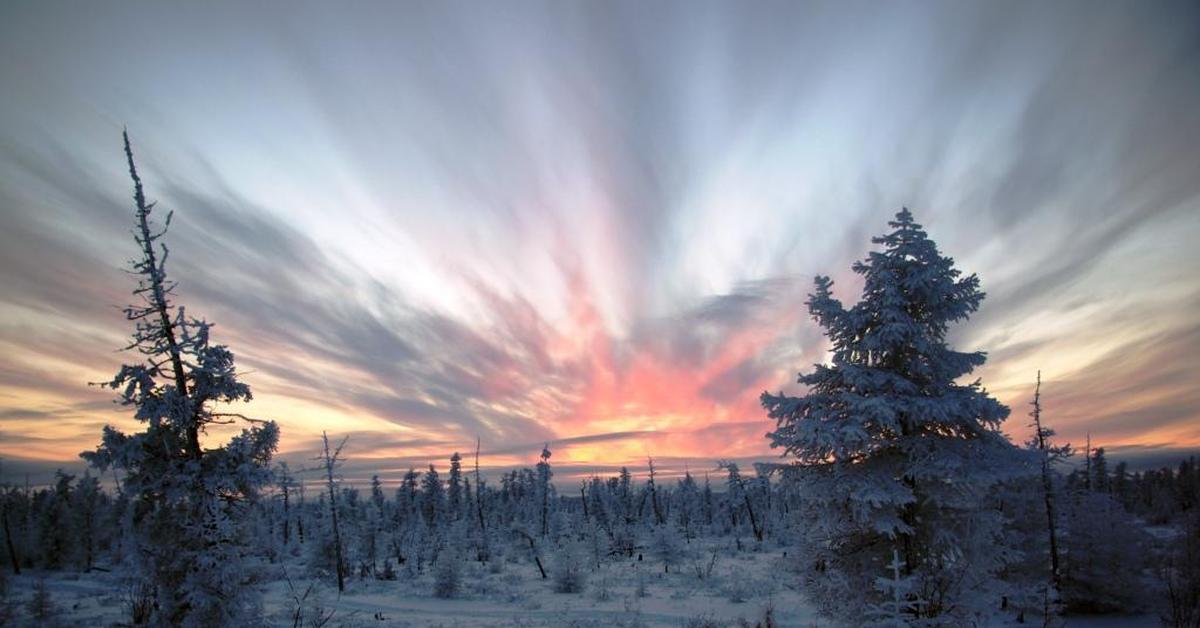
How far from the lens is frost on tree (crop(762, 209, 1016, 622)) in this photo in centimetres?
997

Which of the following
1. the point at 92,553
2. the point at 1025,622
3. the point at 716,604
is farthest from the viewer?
the point at 92,553

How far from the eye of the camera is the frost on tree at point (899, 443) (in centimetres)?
997

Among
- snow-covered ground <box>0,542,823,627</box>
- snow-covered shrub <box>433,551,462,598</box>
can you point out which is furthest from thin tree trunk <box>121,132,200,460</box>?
snow-covered shrub <box>433,551,462,598</box>

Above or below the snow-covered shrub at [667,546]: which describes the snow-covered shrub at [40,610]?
above

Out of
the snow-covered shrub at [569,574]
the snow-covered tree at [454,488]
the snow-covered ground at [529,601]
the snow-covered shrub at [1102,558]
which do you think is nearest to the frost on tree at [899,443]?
the snow-covered ground at [529,601]

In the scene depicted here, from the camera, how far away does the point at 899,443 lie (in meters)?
10.5

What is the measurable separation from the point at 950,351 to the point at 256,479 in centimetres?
1600

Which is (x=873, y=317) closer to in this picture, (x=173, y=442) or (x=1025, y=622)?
(x=173, y=442)

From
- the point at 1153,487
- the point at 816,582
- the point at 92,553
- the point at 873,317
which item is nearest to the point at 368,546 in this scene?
the point at 92,553

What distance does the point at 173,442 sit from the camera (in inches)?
489

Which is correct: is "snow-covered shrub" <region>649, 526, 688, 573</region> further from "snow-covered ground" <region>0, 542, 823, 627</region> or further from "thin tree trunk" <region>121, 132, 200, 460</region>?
"thin tree trunk" <region>121, 132, 200, 460</region>

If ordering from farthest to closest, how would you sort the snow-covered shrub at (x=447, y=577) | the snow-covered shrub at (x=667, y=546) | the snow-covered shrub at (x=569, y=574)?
1. the snow-covered shrub at (x=667, y=546)
2. the snow-covered shrub at (x=569, y=574)
3. the snow-covered shrub at (x=447, y=577)

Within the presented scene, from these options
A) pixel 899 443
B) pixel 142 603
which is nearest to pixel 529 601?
pixel 142 603

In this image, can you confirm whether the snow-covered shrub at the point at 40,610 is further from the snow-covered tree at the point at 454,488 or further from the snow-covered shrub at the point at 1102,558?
the snow-covered tree at the point at 454,488
